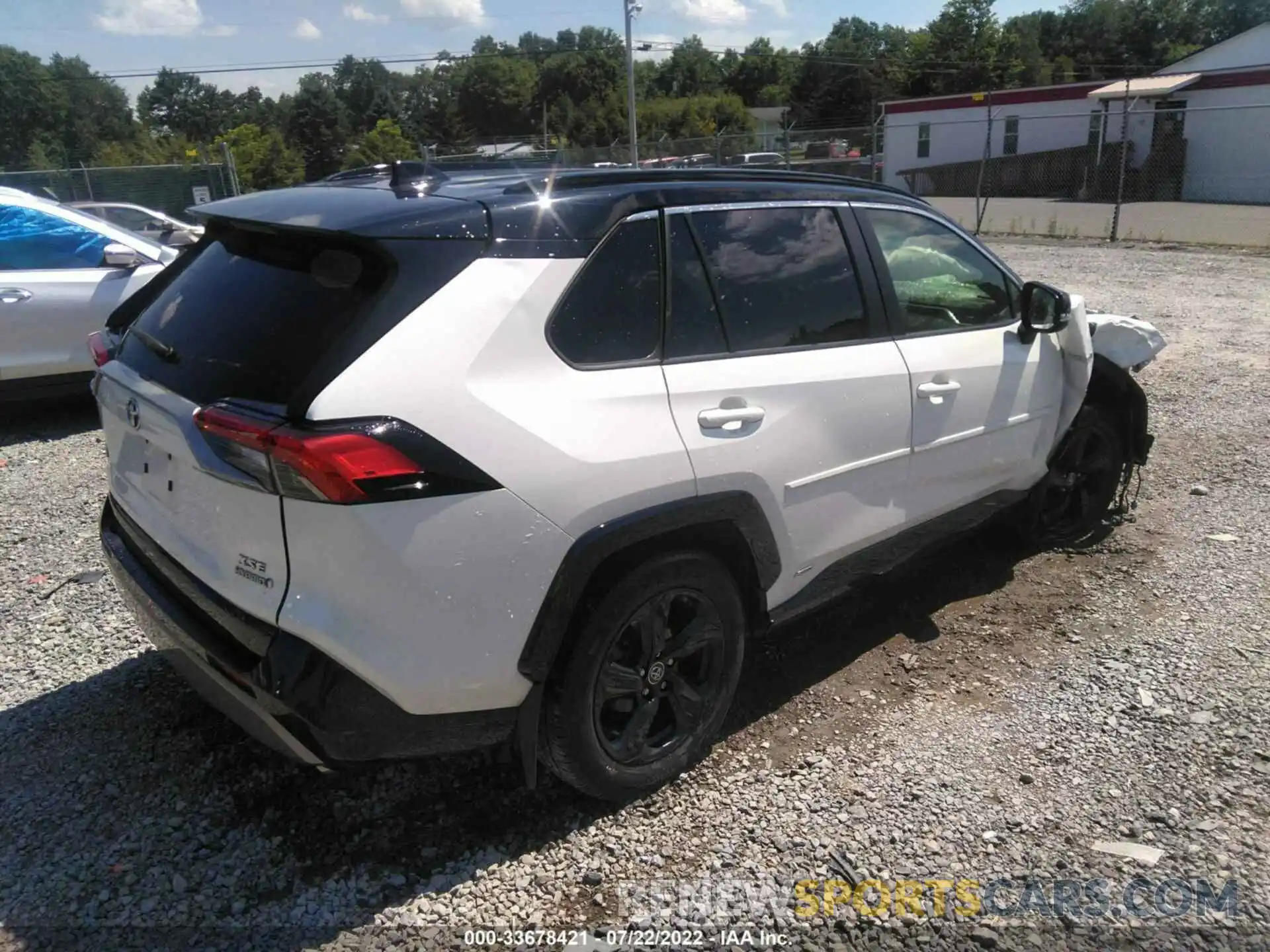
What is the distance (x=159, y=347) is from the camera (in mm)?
2631

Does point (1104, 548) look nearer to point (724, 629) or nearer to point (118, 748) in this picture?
point (724, 629)

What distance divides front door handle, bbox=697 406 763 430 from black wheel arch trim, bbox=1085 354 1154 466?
2445 millimetres

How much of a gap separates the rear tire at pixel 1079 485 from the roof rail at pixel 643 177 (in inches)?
73.8

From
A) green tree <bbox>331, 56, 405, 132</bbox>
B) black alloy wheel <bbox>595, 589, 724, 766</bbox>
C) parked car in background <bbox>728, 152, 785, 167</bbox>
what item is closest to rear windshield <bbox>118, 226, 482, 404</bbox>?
black alloy wheel <bbox>595, 589, 724, 766</bbox>

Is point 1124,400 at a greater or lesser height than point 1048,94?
lesser

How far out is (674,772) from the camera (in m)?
2.88

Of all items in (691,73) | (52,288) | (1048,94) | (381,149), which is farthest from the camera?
(691,73)

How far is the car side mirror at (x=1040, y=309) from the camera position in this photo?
3824 mm

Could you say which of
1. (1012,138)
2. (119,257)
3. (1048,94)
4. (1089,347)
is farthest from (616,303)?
(1012,138)

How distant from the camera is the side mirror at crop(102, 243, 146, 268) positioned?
6.71 m

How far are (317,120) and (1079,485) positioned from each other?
87.6m

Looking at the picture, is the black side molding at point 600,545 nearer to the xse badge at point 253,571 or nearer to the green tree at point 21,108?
the xse badge at point 253,571

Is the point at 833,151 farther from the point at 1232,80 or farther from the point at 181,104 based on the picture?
the point at 181,104

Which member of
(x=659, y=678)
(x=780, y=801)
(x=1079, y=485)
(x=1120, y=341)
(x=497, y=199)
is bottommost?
(x=780, y=801)
